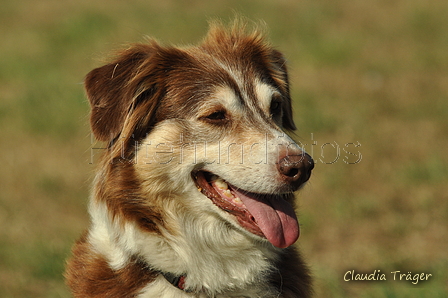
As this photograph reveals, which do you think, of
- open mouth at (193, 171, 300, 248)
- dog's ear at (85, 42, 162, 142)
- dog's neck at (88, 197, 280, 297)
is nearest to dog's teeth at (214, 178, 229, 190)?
open mouth at (193, 171, 300, 248)

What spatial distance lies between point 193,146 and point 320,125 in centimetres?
539

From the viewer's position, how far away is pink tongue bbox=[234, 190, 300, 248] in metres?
3.56

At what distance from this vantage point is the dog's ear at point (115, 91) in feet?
12.1

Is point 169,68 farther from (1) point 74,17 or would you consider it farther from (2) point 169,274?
(1) point 74,17

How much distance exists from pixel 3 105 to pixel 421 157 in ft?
22.9

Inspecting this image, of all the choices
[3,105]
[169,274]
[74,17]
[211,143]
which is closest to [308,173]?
[211,143]

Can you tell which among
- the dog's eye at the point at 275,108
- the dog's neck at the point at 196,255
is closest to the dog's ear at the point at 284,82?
the dog's eye at the point at 275,108

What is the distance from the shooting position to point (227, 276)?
3.60 m

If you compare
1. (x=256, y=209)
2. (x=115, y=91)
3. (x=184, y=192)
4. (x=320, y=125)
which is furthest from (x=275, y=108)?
(x=320, y=125)

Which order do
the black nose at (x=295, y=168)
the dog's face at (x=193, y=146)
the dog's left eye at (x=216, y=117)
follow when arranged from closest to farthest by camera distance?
1. the black nose at (x=295, y=168)
2. the dog's face at (x=193, y=146)
3. the dog's left eye at (x=216, y=117)

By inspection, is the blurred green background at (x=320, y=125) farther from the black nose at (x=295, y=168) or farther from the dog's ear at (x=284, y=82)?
the black nose at (x=295, y=168)

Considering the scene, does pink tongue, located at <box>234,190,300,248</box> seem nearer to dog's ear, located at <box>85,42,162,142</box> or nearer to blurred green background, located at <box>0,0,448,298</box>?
dog's ear, located at <box>85,42,162,142</box>

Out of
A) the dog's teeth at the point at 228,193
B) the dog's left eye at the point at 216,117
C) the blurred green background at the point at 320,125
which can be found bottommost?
the blurred green background at the point at 320,125

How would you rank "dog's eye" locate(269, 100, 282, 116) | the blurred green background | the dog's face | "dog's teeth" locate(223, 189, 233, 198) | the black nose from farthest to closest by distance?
the blurred green background, "dog's eye" locate(269, 100, 282, 116), "dog's teeth" locate(223, 189, 233, 198), the dog's face, the black nose
